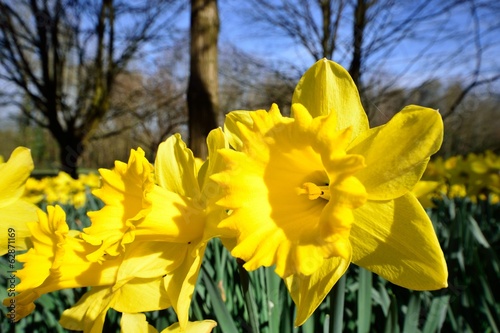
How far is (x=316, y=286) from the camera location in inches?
20.9

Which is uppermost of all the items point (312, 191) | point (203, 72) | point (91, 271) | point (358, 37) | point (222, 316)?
point (358, 37)

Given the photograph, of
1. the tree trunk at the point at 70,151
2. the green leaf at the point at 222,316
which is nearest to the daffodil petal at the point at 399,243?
the green leaf at the point at 222,316

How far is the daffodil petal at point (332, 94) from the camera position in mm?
577

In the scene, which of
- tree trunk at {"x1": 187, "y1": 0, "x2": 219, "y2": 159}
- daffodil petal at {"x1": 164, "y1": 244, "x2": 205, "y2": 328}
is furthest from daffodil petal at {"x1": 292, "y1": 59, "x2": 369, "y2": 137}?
tree trunk at {"x1": 187, "y1": 0, "x2": 219, "y2": 159}

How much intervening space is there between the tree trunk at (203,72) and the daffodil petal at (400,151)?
3.68 meters

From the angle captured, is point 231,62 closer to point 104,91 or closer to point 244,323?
point 104,91

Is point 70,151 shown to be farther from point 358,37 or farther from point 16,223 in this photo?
point 16,223

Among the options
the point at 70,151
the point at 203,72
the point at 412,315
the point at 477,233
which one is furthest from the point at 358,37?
the point at 70,151

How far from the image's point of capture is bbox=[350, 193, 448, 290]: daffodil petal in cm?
50

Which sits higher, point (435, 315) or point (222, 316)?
point (222, 316)

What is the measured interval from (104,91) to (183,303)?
9092mm

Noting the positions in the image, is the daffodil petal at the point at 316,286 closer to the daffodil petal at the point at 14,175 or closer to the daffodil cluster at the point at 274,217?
the daffodil cluster at the point at 274,217

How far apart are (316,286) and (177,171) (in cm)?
30

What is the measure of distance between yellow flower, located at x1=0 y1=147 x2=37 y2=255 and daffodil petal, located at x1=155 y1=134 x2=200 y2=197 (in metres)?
0.22
